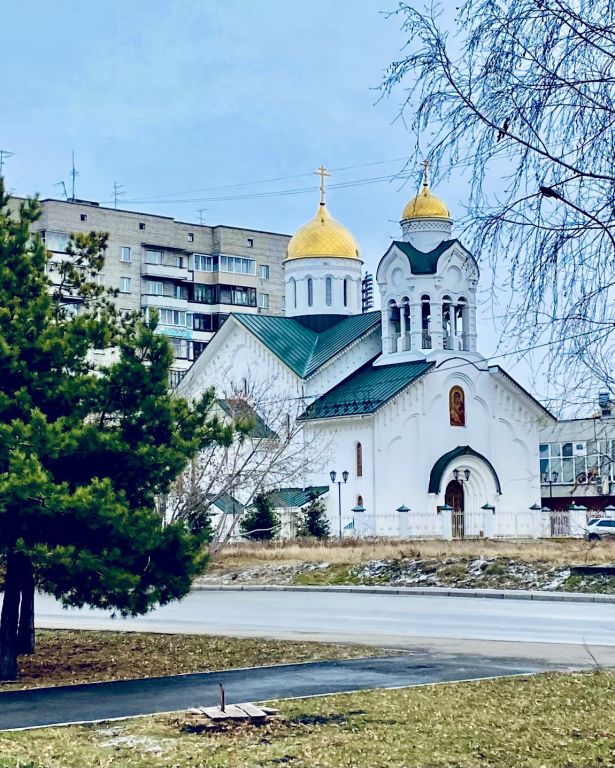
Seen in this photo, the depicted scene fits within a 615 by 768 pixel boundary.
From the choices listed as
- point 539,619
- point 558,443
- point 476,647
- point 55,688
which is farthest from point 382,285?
point 55,688

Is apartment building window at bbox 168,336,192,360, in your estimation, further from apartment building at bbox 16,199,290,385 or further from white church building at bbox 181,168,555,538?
white church building at bbox 181,168,555,538

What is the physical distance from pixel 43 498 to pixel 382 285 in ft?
141

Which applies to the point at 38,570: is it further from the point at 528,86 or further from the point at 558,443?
the point at 558,443

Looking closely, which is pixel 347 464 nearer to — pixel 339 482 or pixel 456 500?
pixel 339 482

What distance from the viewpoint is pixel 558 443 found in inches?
2731

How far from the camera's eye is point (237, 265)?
284ft

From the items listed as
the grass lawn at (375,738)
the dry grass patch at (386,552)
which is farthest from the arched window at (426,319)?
the grass lawn at (375,738)

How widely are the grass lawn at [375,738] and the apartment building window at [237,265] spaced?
249 feet

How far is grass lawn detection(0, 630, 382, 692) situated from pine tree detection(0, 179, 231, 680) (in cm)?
69

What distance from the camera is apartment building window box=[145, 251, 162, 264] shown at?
272 feet

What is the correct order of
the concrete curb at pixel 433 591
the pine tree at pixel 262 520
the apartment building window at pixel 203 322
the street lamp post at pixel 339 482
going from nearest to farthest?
the concrete curb at pixel 433 591, the pine tree at pixel 262 520, the street lamp post at pixel 339 482, the apartment building window at pixel 203 322

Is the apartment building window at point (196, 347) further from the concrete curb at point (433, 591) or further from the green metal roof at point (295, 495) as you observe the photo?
the concrete curb at point (433, 591)

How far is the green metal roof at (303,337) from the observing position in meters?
55.9

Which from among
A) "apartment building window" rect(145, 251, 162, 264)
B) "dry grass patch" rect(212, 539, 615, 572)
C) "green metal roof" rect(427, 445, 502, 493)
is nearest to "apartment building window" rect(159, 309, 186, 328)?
"apartment building window" rect(145, 251, 162, 264)
